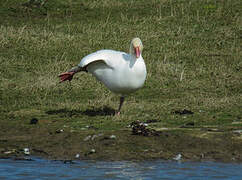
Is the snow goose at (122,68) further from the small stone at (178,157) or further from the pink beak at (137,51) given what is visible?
the small stone at (178,157)

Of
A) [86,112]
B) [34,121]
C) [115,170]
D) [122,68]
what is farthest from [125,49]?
[115,170]

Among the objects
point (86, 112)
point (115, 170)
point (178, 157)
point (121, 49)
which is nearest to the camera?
point (115, 170)

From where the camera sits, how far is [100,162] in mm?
9781

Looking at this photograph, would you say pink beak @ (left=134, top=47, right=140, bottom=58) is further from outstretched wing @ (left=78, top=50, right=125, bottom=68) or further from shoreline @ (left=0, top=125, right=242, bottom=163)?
shoreline @ (left=0, top=125, right=242, bottom=163)

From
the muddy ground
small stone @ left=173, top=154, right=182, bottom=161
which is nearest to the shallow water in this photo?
small stone @ left=173, top=154, right=182, bottom=161

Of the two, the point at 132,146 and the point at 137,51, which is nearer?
the point at 132,146

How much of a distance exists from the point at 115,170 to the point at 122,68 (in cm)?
325

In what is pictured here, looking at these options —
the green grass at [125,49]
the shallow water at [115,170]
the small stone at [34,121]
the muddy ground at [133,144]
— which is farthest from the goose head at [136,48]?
the shallow water at [115,170]

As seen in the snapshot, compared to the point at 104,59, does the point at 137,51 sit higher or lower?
higher

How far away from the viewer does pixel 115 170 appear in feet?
30.6

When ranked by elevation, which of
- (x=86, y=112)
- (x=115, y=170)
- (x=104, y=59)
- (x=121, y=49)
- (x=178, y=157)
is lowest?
(x=115, y=170)

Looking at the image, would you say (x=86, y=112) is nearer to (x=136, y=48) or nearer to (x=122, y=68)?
(x=122, y=68)

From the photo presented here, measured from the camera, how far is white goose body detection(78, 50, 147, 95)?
1216cm

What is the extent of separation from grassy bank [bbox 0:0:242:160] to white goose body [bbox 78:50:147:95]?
0.57m
